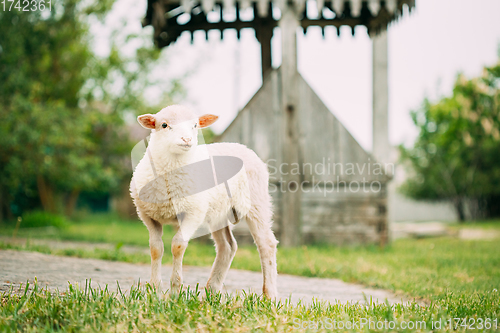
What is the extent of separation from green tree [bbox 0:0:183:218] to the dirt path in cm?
574

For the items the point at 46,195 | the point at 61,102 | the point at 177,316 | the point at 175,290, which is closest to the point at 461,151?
the point at 61,102

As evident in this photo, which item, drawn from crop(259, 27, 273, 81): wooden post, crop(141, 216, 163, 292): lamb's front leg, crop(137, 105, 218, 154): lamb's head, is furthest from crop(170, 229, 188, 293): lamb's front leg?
crop(259, 27, 273, 81): wooden post

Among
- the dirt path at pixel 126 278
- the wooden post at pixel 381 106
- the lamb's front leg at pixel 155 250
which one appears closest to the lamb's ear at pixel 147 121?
the lamb's front leg at pixel 155 250

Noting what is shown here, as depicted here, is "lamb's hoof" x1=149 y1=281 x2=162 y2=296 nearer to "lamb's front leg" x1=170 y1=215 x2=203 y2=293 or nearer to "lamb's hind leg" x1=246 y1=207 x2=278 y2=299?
"lamb's front leg" x1=170 y1=215 x2=203 y2=293

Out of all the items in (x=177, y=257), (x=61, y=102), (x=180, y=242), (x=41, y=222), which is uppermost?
(x=61, y=102)

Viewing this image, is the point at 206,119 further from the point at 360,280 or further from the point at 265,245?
the point at 360,280

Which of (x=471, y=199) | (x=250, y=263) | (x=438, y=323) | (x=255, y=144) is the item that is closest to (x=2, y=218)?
(x=255, y=144)

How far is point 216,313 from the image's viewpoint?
8.48 feet

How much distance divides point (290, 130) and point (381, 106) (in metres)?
2.01

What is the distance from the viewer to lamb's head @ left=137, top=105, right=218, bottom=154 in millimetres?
2709

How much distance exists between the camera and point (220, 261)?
3.39m

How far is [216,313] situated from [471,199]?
21223 millimetres

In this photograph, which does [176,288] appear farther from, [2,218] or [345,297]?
[2,218]

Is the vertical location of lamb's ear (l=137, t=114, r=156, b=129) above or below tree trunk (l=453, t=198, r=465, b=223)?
above
